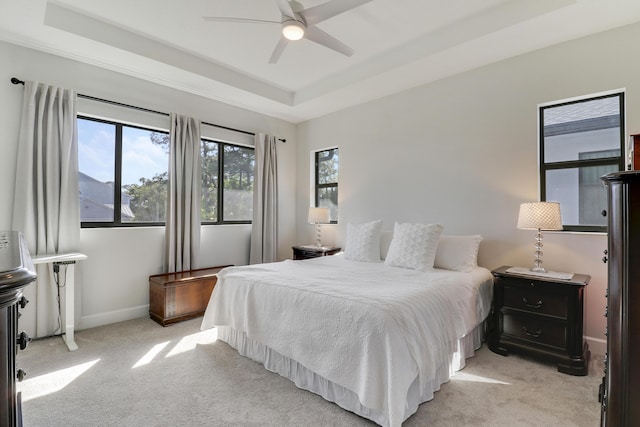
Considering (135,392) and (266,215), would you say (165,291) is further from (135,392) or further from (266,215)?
(266,215)

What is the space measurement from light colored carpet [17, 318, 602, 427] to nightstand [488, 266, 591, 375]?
0.12m

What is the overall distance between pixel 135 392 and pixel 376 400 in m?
1.64

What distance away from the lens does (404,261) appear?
3.13 metres

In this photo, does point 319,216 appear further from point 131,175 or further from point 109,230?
point 109,230

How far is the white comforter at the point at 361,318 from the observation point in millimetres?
1708

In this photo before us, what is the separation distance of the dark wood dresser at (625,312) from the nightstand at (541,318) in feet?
5.83

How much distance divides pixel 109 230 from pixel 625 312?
415 centimetres

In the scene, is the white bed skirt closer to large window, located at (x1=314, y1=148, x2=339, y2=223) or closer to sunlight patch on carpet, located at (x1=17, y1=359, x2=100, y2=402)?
sunlight patch on carpet, located at (x1=17, y1=359, x2=100, y2=402)

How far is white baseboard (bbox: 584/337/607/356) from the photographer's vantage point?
2660 millimetres

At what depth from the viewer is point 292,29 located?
2.33m

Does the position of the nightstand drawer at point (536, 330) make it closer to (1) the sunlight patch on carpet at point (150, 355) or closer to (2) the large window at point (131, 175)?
(1) the sunlight patch on carpet at point (150, 355)

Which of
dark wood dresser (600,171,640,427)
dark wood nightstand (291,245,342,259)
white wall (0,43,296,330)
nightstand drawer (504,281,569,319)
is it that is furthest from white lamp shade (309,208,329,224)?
dark wood dresser (600,171,640,427)

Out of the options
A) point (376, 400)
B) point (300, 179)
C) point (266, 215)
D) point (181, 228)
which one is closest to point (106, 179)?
point (181, 228)

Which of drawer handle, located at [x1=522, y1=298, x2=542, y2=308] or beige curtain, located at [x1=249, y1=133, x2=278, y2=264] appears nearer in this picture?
drawer handle, located at [x1=522, y1=298, x2=542, y2=308]
